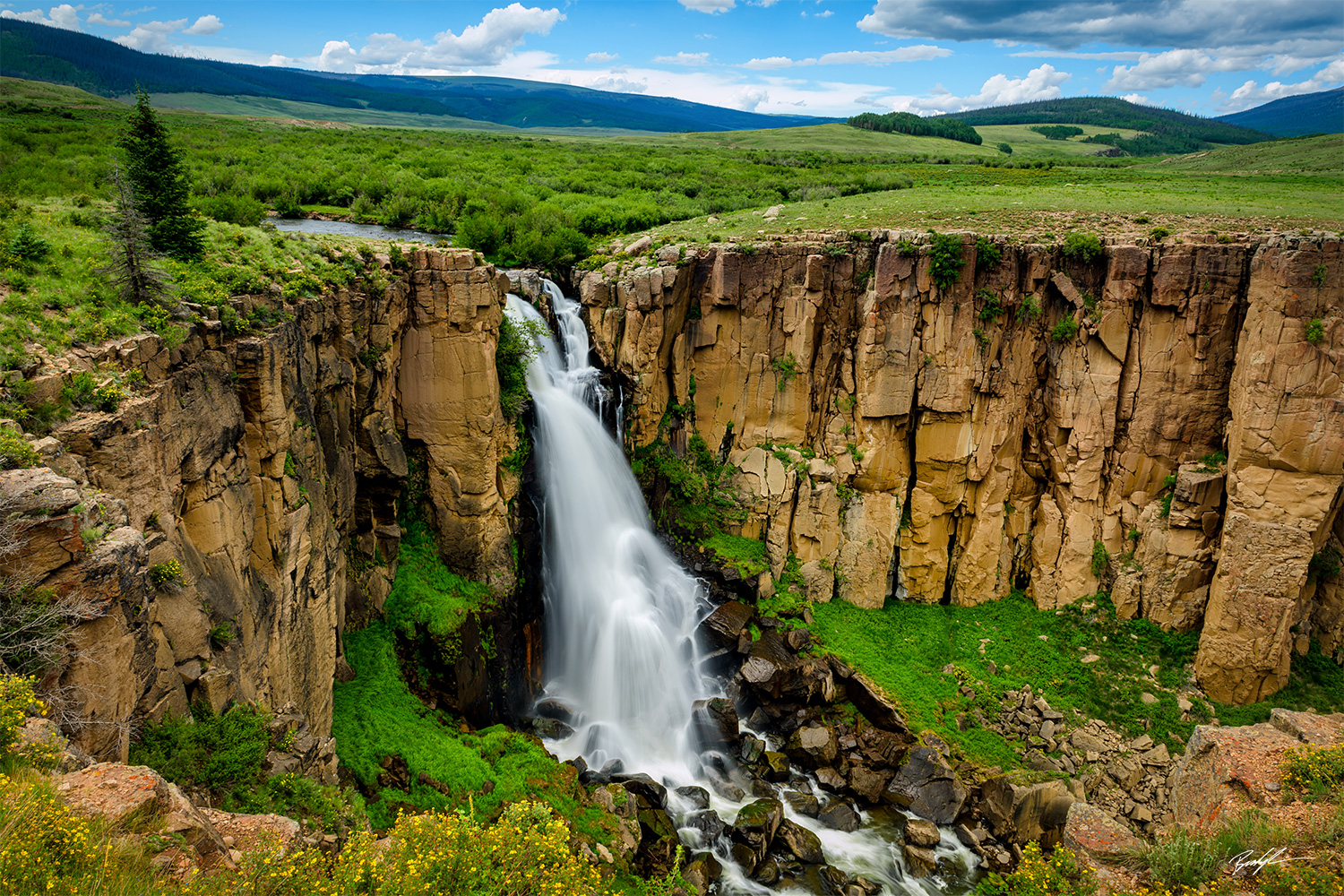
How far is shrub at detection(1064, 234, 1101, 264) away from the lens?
85.5 feet

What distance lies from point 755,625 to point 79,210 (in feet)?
81.6

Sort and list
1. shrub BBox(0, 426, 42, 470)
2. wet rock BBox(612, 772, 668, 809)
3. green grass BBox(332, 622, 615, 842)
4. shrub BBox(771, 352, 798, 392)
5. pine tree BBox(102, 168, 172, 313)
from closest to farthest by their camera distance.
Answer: shrub BBox(0, 426, 42, 470), pine tree BBox(102, 168, 172, 313), green grass BBox(332, 622, 615, 842), wet rock BBox(612, 772, 668, 809), shrub BBox(771, 352, 798, 392)

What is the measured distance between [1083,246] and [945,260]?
4.93m

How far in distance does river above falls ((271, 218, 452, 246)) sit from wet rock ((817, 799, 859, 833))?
28.0 meters

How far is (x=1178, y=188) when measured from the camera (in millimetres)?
37938

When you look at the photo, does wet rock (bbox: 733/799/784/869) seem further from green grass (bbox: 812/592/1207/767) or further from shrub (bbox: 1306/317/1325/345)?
shrub (bbox: 1306/317/1325/345)

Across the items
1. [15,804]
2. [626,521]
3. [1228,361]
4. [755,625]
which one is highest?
[1228,361]

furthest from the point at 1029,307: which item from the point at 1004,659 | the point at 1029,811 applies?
the point at 1029,811

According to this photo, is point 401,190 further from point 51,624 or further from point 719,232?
point 51,624

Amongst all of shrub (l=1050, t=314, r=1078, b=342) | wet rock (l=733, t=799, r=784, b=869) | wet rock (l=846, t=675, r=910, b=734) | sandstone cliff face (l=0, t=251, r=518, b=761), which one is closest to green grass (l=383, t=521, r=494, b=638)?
sandstone cliff face (l=0, t=251, r=518, b=761)

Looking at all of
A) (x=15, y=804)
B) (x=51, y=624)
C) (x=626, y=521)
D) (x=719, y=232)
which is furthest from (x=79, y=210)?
(x=719, y=232)

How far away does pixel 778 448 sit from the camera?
3059 cm

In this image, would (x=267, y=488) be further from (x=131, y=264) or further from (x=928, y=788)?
(x=928, y=788)

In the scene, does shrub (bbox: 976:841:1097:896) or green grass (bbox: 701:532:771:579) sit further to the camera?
green grass (bbox: 701:532:771:579)
